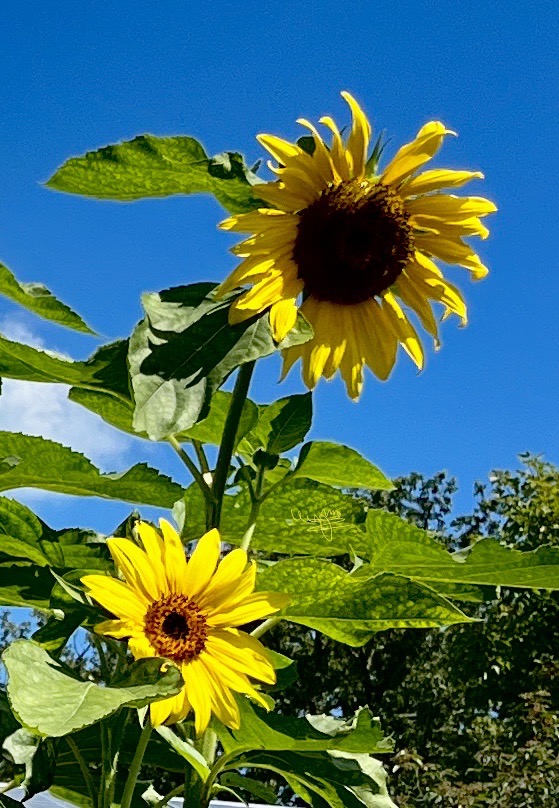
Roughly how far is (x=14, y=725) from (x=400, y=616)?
0.31 m

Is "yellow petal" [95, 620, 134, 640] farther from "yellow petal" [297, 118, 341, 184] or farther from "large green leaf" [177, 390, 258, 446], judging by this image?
"yellow petal" [297, 118, 341, 184]

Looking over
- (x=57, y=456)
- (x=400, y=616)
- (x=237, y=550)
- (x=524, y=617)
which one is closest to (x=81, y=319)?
(x=57, y=456)

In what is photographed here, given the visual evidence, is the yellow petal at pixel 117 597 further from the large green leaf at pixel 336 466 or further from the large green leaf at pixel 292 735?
the large green leaf at pixel 336 466

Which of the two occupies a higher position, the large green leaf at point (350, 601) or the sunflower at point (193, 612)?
the large green leaf at point (350, 601)

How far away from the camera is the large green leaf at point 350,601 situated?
2.59ft

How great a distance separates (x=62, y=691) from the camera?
68 cm

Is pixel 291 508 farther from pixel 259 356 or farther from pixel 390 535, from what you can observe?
pixel 259 356

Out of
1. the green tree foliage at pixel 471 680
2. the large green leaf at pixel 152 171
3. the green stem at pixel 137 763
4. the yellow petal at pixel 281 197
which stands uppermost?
the green tree foliage at pixel 471 680

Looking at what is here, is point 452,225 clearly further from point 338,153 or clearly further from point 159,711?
point 159,711

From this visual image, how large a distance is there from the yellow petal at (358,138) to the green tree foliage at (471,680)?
14.6 inches

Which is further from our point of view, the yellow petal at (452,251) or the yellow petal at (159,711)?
the yellow petal at (452,251)

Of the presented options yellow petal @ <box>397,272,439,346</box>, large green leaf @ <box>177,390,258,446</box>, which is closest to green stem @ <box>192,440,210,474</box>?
large green leaf @ <box>177,390,258,446</box>

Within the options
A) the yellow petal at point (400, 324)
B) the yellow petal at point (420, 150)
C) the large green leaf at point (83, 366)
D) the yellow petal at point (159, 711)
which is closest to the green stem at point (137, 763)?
the yellow petal at point (159, 711)

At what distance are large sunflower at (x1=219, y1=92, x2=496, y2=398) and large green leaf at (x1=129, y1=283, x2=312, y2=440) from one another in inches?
1.1
